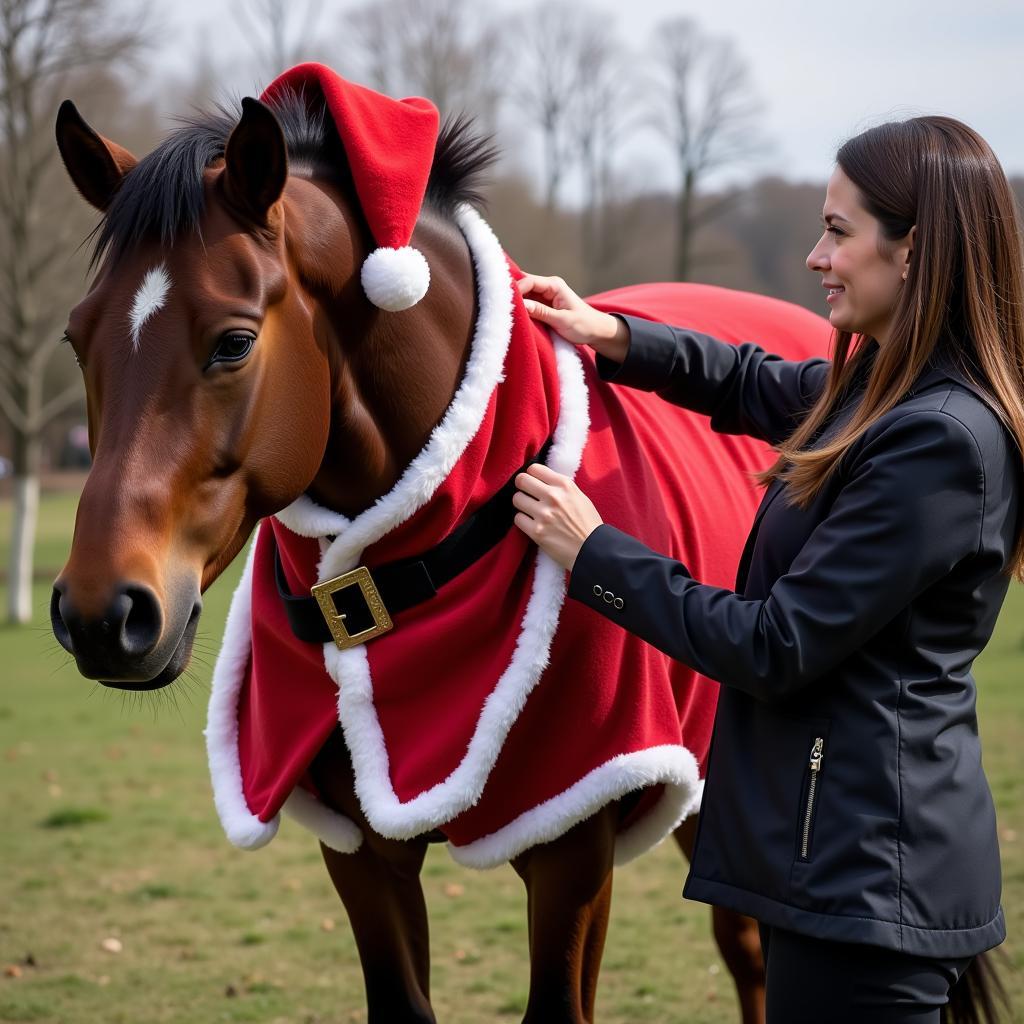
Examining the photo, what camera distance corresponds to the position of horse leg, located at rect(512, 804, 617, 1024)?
7.83 ft

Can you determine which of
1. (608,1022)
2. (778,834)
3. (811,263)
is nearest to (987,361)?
(811,263)

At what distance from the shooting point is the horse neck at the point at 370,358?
2121mm

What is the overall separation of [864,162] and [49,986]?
3740 mm

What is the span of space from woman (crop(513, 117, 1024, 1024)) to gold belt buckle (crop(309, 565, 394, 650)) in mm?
386

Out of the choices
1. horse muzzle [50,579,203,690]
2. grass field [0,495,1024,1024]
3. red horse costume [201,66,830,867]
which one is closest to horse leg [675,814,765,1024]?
grass field [0,495,1024,1024]

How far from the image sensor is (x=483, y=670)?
2.30 meters

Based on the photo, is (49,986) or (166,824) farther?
(166,824)

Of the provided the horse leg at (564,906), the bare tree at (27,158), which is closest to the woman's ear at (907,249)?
the horse leg at (564,906)

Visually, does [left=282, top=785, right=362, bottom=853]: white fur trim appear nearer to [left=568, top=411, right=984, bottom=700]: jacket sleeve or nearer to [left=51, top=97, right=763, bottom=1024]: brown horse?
[left=51, top=97, right=763, bottom=1024]: brown horse

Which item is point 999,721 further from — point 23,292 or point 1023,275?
point 23,292

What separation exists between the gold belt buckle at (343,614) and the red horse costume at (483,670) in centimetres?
3

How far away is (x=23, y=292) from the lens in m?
13.3

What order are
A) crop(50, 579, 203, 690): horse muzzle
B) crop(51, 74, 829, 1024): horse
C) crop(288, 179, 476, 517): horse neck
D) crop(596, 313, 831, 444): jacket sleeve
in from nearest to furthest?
crop(50, 579, 203, 690): horse muzzle
crop(51, 74, 829, 1024): horse
crop(288, 179, 476, 517): horse neck
crop(596, 313, 831, 444): jacket sleeve

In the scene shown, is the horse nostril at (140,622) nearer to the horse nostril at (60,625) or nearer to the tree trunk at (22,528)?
the horse nostril at (60,625)
